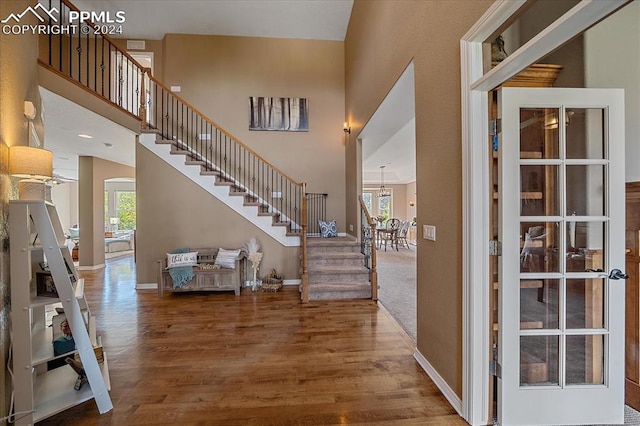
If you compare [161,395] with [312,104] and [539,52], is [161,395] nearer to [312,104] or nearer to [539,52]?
[539,52]

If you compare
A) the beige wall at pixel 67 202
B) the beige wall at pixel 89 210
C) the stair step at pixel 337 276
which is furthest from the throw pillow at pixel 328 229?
the beige wall at pixel 67 202

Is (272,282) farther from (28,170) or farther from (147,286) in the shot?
(28,170)

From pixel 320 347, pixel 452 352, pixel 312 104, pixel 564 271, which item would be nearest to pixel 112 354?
pixel 320 347

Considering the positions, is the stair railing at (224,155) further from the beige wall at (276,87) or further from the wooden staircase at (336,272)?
the wooden staircase at (336,272)

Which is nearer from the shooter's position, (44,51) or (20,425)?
(20,425)

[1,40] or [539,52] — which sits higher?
[1,40]

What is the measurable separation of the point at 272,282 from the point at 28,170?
11.4 ft

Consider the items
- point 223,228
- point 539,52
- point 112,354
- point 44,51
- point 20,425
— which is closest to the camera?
point 539,52

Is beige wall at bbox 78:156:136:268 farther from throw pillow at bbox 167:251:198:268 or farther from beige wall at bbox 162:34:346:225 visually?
throw pillow at bbox 167:251:198:268

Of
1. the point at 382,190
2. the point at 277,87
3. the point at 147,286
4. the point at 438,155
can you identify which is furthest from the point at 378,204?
the point at 438,155

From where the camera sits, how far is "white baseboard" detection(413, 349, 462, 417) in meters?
1.86

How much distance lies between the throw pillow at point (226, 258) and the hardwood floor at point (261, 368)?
0.76 meters

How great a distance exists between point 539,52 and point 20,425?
358 centimetres

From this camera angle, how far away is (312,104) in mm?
6141
